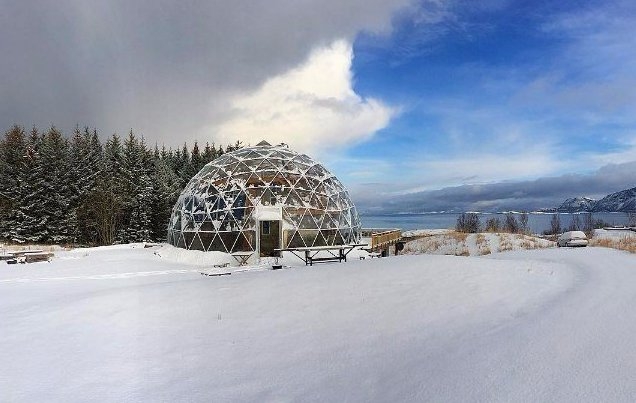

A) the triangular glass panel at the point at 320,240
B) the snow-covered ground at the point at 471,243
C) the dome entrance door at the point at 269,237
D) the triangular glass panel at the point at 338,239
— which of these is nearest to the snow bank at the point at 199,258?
the dome entrance door at the point at 269,237

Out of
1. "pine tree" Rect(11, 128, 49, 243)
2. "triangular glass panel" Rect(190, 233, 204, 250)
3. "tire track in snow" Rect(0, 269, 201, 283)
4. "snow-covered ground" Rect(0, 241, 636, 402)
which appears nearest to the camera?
"snow-covered ground" Rect(0, 241, 636, 402)

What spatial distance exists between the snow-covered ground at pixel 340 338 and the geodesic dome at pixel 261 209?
921 centimetres

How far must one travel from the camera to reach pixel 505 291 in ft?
24.7

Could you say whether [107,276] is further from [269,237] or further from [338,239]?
[338,239]

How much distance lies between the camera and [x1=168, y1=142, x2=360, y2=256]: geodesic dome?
18781 mm

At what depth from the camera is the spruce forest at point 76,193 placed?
3759cm

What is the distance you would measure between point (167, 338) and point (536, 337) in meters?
5.07

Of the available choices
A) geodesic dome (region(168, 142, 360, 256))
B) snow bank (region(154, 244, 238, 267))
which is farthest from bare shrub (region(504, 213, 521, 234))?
snow bank (region(154, 244, 238, 267))

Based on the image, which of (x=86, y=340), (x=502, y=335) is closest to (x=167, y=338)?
(x=86, y=340)

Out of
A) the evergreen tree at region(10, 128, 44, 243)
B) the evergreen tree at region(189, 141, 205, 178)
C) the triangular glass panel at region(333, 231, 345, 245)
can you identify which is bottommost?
the triangular glass panel at region(333, 231, 345, 245)

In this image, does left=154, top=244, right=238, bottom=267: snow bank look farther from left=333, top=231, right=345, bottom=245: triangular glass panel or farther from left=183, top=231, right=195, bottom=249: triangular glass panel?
left=333, top=231, right=345, bottom=245: triangular glass panel

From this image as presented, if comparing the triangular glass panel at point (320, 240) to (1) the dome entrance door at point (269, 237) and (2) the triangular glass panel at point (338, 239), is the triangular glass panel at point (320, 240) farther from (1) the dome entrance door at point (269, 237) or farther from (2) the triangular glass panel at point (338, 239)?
(1) the dome entrance door at point (269, 237)

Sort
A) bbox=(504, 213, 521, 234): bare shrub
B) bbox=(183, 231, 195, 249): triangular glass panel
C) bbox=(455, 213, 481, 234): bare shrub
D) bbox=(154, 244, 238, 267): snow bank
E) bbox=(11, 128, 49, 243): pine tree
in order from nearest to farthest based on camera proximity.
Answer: bbox=(154, 244, 238, 267): snow bank → bbox=(183, 231, 195, 249): triangular glass panel → bbox=(11, 128, 49, 243): pine tree → bbox=(504, 213, 521, 234): bare shrub → bbox=(455, 213, 481, 234): bare shrub

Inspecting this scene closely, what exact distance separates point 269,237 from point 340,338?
13741mm
